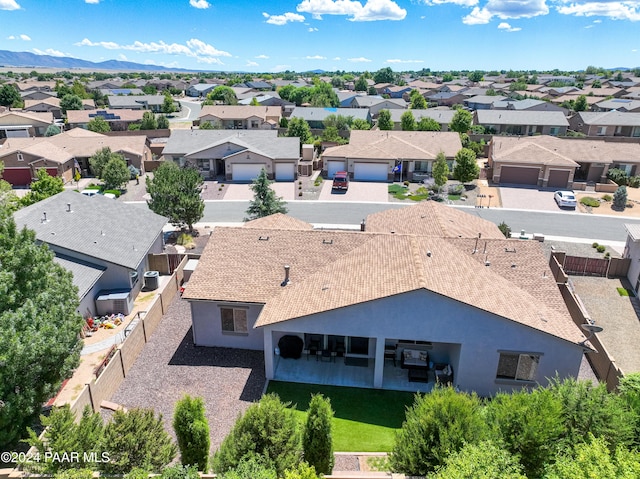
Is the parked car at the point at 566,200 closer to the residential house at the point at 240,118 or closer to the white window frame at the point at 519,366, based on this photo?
the white window frame at the point at 519,366

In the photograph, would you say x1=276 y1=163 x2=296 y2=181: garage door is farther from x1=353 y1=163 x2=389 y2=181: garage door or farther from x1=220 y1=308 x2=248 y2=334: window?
x1=220 y1=308 x2=248 y2=334: window

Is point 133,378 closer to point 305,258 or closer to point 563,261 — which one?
point 305,258

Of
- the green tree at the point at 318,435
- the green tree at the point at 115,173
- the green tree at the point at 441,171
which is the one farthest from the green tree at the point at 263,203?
the green tree at the point at 318,435

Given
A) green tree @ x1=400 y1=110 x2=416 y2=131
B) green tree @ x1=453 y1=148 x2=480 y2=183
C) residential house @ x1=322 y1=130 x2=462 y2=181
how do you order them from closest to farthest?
green tree @ x1=453 y1=148 x2=480 y2=183
residential house @ x1=322 y1=130 x2=462 y2=181
green tree @ x1=400 y1=110 x2=416 y2=131

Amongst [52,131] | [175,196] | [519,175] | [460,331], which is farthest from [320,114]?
[460,331]

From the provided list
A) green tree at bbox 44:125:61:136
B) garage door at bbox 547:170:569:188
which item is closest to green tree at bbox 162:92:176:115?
green tree at bbox 44:125:61:136
